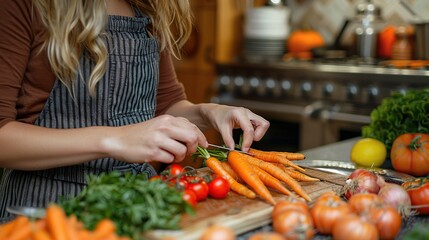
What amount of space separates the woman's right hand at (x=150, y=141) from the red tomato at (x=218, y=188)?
0.11 meters

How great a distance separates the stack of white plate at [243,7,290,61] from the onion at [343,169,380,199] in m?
2.58

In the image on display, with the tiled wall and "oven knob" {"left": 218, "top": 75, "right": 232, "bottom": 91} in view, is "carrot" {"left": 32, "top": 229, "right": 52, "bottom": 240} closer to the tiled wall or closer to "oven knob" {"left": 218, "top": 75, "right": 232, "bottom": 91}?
"oven knob" {"left": 218, "top": 75, "right": 232, "bottom": 91}

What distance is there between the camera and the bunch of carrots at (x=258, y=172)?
4.83 feet

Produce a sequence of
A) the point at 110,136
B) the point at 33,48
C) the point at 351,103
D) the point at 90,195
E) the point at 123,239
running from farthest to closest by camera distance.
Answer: the point at 351,103 → the point at 33,48 → the point at 110,136 → the point at 90,195 → the point at 123,239

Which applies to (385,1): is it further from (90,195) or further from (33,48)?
(90,195)

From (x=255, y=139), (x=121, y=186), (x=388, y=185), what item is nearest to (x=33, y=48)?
(x=121, y=186)

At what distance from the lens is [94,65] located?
160 centimetres

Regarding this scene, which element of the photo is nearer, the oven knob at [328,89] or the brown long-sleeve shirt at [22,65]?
the brown long-sleeve shirt at [22,65]

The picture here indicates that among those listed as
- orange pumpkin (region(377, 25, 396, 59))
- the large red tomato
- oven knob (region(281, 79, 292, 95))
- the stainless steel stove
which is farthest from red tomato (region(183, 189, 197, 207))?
orange pumpkin (region(377, 25, 396, 59))

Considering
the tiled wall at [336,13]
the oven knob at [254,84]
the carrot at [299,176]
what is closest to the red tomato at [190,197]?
the carrot at [299,176]

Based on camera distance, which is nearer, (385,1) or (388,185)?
(388,185)

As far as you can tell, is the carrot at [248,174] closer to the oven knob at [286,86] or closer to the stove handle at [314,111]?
the stove handle at [314,111]

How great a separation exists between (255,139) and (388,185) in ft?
1.36

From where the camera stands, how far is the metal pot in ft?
11.4
